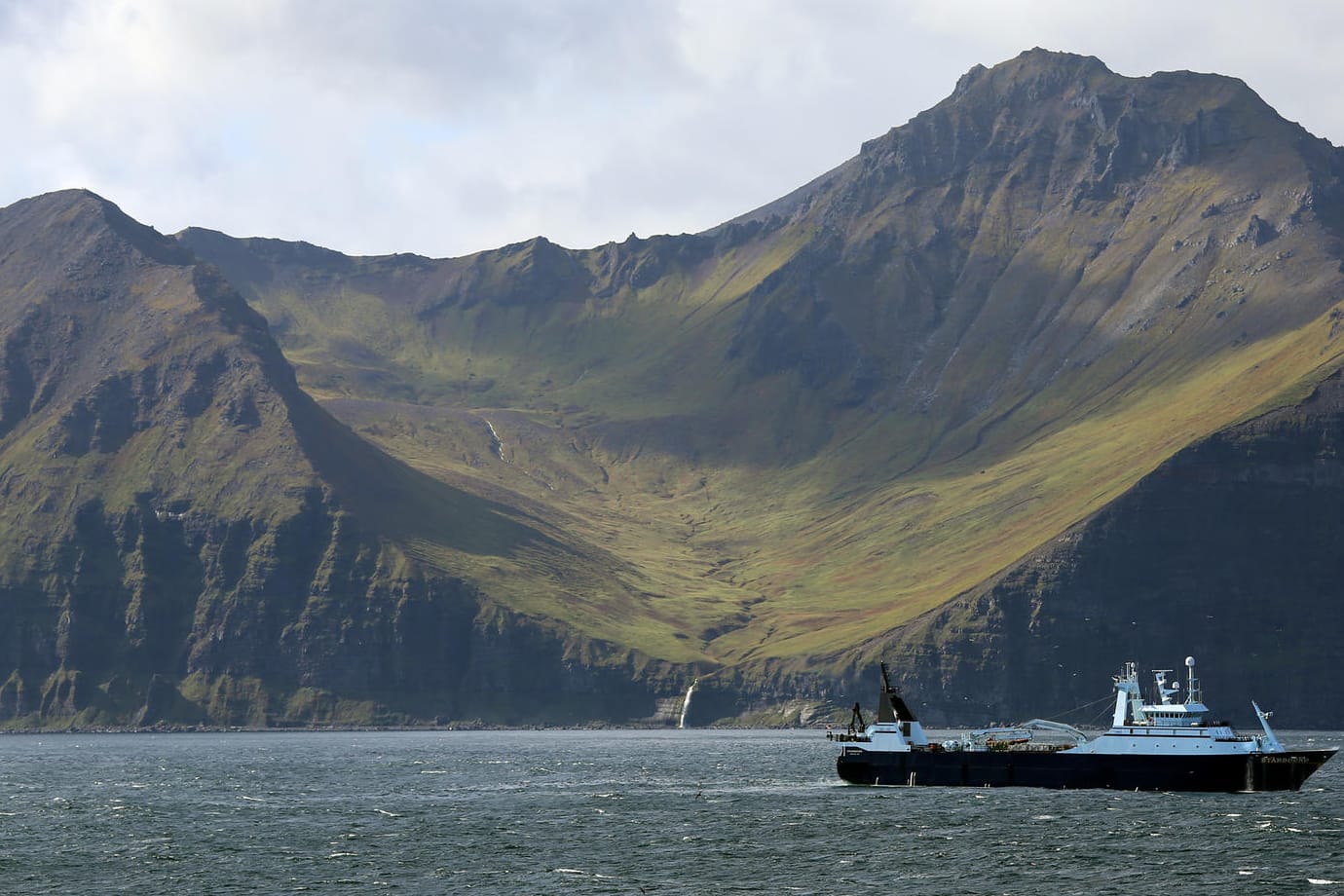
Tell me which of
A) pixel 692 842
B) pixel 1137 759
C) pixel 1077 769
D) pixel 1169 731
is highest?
pixel 1169 731

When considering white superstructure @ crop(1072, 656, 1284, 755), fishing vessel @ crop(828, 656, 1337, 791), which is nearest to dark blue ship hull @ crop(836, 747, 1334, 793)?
fishing vessel @ crop(828, 656, 1337, 791)

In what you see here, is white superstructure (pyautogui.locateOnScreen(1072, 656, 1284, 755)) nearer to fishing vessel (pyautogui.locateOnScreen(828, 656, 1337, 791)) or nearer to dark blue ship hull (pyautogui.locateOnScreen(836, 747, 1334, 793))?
fishing vessel (pyautogui.locateOnScreen(828, 656, 1337, 791))

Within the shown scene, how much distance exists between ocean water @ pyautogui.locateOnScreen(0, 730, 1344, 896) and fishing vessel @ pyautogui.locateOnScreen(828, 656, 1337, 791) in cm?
192

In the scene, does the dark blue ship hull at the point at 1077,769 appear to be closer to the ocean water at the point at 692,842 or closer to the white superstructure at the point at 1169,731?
the white superstructure at the point at 1169,731

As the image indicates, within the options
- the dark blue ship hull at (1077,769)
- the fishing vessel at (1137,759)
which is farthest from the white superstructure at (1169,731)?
the dark blue ship hull at (1077,769)

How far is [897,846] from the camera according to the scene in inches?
5281

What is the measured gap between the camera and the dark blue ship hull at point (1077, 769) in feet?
527

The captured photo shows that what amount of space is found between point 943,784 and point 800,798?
15.5 m

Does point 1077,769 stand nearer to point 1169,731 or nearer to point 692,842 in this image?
point 1169,731

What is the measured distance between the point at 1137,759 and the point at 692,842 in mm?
46653

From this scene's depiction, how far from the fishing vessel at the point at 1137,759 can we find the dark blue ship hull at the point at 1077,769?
0.28 feet

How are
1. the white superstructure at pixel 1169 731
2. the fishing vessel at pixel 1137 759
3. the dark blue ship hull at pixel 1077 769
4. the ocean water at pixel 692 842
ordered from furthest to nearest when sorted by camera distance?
the dark blue ship hull at pixel 1077 769 < the fishing vessel at pixel 1137 759 < the white superstructure at pixel 1169 731 < the ocean water at pixel 692 842

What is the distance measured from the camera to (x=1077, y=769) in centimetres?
16825

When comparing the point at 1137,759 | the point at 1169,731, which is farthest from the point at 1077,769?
the point at 1169,731
